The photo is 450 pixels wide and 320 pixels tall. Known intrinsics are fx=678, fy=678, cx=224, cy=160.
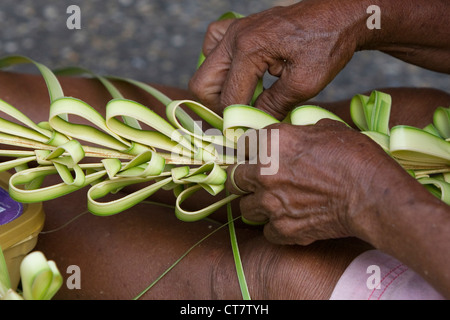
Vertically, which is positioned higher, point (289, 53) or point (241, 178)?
point (289, 53)

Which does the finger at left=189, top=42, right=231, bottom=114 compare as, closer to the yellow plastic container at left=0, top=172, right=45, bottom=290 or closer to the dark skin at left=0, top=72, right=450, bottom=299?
the dark skin at left=0, top=72, right=450, bottom=299

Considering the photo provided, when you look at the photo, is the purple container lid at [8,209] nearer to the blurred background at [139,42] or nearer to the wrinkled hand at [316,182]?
the wrinkled hand at [316,182]

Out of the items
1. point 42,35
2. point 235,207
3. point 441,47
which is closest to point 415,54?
point 441,47

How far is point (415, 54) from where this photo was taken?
1317 millimetres

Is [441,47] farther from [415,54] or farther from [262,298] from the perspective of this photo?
[262,298]

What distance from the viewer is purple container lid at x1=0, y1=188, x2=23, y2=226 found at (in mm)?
1079

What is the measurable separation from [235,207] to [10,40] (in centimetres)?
138

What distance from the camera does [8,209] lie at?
110cm

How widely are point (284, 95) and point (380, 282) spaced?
1.17 feet

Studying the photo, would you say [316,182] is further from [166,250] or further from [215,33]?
[215,33]

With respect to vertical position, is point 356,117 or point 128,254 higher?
point 356,117

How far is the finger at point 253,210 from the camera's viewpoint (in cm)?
103

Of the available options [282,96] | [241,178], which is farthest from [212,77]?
[241,178]

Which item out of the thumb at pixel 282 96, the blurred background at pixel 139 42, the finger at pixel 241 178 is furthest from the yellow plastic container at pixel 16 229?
the blurred background at pixel 139 42
